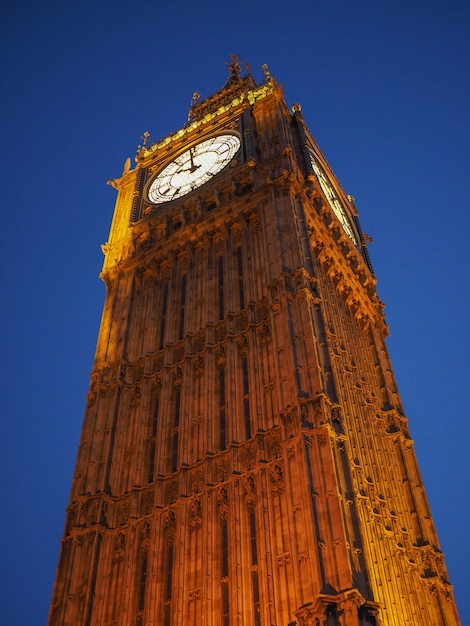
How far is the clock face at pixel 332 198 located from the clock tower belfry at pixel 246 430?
27.0 inches

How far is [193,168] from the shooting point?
2047 inches

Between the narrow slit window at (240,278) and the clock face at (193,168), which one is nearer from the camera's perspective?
the narrow slit window at (240,278)

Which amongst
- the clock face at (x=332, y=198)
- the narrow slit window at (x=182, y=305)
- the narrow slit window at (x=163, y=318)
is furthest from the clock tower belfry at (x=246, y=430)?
the clock face at (x=332, y=198)

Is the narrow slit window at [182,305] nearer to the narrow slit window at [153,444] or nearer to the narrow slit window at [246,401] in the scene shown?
the narrow slit window at [153,444]

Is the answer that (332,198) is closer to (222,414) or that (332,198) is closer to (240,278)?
(240,278)

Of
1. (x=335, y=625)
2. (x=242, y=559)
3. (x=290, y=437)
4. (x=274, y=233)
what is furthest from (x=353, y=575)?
(x=274, y=233)

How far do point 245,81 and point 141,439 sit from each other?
39.2m

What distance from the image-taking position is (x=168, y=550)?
30.0 m

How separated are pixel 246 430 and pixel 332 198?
2483 cm

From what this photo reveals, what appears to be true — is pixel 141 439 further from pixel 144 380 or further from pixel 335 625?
pixel 335 625

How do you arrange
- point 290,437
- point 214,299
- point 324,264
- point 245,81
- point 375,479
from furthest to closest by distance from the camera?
point 245,81
point 324,264
point 214,299
point 375,479
point 290,437

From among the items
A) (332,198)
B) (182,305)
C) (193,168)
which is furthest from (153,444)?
(332,198)

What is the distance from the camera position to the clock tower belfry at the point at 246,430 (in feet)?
88.1

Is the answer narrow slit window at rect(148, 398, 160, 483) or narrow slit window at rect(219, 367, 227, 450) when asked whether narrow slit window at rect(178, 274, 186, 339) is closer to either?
narrow slit window at rect(148, 398, 160, 483)
